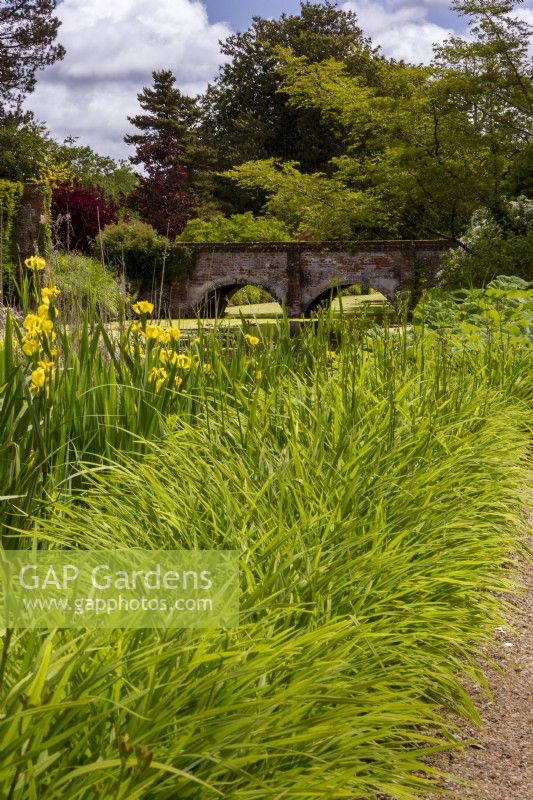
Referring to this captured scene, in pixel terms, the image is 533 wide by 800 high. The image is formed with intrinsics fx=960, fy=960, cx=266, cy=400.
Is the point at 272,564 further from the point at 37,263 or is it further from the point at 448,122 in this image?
the point at 448,122

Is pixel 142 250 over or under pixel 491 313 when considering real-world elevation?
over

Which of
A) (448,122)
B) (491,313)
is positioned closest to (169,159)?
(448,122)

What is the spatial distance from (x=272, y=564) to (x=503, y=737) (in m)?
0.73

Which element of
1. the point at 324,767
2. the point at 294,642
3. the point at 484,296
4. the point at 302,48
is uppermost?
the point at 302,48

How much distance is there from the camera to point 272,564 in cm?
245

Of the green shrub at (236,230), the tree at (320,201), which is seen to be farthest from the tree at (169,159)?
the tree at (320,201)

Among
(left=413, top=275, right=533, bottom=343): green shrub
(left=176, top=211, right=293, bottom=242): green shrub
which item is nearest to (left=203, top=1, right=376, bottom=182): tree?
(left=176, top=211, right=293, bottom=242): green shrub

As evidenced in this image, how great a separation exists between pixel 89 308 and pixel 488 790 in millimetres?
2646

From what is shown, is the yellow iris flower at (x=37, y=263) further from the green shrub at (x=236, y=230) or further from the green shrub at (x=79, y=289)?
the green shrub at (x=236, y=230)

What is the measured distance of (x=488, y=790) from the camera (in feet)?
7.23

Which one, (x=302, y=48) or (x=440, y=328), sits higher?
(x=302, y=48)

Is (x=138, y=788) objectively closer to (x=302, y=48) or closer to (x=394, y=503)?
(x=394, y=503)

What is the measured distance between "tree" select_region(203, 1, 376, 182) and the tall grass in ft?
117

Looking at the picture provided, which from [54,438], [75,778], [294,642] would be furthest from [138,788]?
[54,438]
